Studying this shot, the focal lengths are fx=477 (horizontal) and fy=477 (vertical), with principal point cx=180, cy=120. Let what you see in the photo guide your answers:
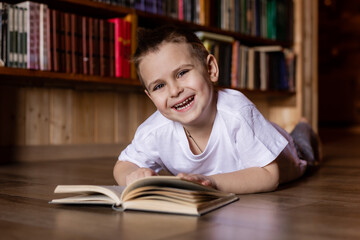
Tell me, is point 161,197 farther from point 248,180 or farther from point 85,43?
point 85,43

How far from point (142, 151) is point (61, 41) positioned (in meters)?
0.90

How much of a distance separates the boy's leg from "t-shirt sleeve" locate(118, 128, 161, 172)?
591 millimetres

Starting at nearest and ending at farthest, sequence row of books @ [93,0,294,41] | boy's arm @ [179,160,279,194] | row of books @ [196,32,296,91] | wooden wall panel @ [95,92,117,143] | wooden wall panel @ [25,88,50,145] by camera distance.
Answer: boy's arm @ [179,160,279,194], wooden wall panel @ [25,88,50,145], row of books @ [93,0,294,41], wooden wall panel @ [95,92,117,143], row of books @ [196,32,296,91]

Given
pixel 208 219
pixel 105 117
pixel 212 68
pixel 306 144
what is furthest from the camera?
pixel 105 117

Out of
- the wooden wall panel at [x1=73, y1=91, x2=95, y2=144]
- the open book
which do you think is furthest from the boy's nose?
the wooden wall panel at [x1=73, y1=91, x2=95, y2=144]

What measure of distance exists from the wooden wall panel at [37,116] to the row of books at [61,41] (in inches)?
13.7

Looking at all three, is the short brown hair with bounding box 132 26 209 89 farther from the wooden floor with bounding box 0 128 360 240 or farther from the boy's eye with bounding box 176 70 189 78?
the wooden floor with bounding box 0 128 360 240

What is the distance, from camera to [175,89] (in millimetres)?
1084

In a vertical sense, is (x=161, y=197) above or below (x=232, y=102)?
below

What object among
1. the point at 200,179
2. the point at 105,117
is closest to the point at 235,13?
the point at 105,117

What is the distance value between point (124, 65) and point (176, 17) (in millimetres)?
402

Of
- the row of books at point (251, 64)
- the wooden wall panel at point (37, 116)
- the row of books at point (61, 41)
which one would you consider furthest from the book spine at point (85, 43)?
the row of books at point (251, 64)

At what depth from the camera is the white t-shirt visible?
115cm

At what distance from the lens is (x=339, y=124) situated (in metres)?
7.68
